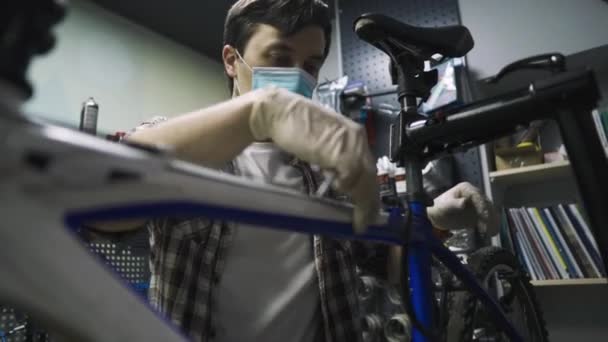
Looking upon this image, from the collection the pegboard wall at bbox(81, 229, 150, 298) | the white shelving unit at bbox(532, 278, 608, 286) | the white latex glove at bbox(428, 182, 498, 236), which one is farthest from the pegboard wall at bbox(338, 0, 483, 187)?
the pegboard wall at bbox(81, 229, 150, 298)

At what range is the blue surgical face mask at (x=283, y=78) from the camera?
2.44ft

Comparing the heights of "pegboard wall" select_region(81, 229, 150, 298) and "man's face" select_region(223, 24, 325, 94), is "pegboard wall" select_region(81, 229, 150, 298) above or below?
below

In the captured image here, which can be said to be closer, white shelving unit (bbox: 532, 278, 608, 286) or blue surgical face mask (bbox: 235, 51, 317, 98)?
blue surgical face mask (bbox: 235, 51, 317, 98)

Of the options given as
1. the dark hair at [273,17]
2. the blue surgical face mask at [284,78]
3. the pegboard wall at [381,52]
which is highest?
the pegboard wall at [381,52]

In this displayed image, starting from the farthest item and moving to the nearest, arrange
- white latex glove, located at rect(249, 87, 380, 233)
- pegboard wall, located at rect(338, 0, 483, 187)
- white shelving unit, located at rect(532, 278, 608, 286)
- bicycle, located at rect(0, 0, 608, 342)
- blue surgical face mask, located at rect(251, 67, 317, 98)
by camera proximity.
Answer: pegboard wall, located at rect(338, 0, 483, 187) < white shelving unit, located at rect(532, 278, 608, 286) < blue surgical face mask, located at rect(251, 67, 317, 98) < white latex glove, located at rect(249, 87, 380, 233) < bicycle, located at rect(0, 0, 608, 342)

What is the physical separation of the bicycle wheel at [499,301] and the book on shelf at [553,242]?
1.50 ft

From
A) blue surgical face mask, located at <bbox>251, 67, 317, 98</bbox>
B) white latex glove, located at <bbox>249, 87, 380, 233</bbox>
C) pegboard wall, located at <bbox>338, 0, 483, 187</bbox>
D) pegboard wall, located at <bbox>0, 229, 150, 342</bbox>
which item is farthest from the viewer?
pegboard wall, located at <bbox>338, 0, 483, 187</bbox>

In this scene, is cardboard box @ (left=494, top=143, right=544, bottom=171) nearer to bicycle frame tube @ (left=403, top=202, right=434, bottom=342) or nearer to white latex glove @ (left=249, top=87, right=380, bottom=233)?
bicycle frame tube @ (left=403, top=202, right=434, bottom=342)

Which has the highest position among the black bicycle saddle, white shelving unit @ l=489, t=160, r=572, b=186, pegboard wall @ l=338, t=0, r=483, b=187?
pegboard wall @ l=338, t=0, r=483, b=187

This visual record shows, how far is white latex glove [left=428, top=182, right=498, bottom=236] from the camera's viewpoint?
2.70 ft

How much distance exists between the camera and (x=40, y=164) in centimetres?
20

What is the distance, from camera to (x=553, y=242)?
146 cm

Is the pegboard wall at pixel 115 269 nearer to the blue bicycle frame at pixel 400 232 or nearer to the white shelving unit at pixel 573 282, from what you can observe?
the blue bicycle frame at pixel 400 232

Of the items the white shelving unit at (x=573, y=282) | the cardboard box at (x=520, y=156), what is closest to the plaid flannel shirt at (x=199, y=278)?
the white shelving unit at (x=573, y=282)
